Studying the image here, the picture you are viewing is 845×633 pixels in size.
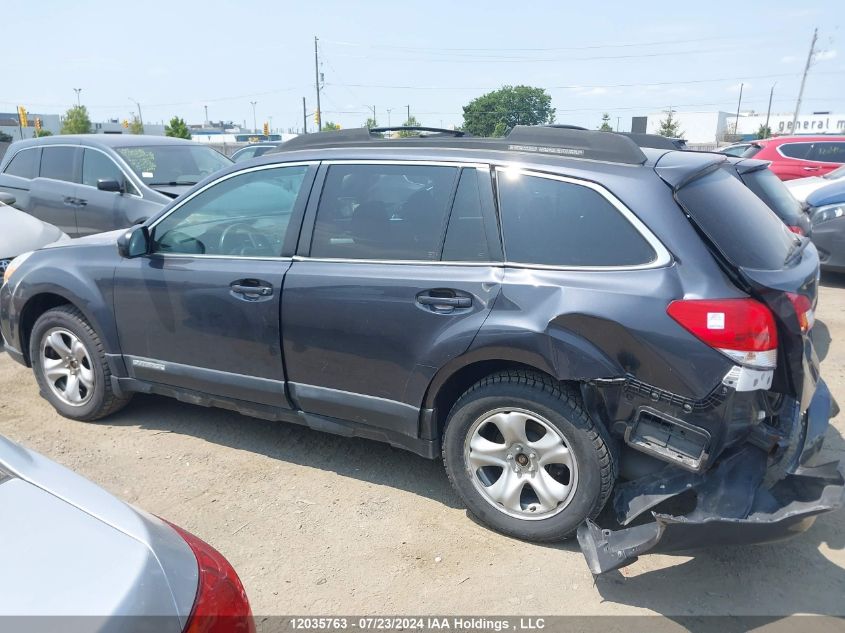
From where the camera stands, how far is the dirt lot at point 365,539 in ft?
9.22

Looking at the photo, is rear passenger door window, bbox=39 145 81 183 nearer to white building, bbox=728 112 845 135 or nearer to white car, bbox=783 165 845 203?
white car, bbox=783 165 845 203

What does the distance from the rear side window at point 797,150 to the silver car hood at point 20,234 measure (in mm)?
11536

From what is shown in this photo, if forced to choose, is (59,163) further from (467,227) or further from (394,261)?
(467,227)

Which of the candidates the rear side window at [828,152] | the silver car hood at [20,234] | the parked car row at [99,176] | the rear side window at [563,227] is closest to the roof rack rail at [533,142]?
the rear side window at [563,227]

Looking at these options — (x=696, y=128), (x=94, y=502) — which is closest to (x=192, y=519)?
(x=94, y=502)

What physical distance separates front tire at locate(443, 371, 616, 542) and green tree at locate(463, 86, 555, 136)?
7281 centimetres

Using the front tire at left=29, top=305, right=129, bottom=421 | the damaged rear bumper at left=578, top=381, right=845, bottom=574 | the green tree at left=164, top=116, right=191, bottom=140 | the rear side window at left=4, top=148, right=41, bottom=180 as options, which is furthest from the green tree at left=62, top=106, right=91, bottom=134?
the damaged rear bumper at left=578, top=381, right=845, bottom=574

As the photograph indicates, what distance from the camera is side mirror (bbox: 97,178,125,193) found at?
8109 millimetres

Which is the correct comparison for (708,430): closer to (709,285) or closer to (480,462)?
(709,285)

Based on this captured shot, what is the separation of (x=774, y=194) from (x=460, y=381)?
377 cm

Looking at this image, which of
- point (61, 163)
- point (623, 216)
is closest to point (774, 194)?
point (623, 216)

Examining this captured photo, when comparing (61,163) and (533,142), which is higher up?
(533,142)

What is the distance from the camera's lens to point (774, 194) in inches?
219

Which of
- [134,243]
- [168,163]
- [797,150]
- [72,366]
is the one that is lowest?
[72,366]
